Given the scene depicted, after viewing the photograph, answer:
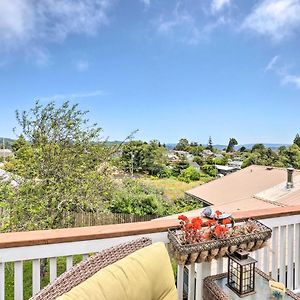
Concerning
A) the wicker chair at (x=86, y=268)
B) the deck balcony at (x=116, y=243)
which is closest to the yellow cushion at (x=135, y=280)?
the wicker chair at (x=86, y=268)

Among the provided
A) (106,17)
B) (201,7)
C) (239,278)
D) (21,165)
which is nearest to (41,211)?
(21,165)

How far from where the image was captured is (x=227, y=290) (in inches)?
65.8

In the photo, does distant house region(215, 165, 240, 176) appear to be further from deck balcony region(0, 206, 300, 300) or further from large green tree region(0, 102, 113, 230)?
deck balcony region(0, 206, 300, 300)

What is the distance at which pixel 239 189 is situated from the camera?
10.4m

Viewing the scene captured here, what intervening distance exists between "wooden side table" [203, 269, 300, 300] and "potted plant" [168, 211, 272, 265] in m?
0.16

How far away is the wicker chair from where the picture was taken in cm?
124

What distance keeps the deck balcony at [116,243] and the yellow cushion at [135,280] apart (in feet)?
0.67

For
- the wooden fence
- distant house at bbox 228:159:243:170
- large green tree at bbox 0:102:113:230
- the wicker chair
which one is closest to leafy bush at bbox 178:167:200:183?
distant house at bbox 228:159:243:170

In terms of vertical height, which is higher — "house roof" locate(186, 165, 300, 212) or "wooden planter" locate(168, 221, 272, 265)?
"wooden planter" locate(168, 221, 272, 265)

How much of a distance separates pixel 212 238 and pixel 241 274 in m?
0.24

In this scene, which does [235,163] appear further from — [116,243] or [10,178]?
[116,243]

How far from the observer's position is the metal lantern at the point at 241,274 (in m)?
1.63

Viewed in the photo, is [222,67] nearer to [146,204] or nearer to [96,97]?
[96,97]

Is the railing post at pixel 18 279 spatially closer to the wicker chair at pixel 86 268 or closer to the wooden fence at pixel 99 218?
the wicker chair at pixel 86 268
